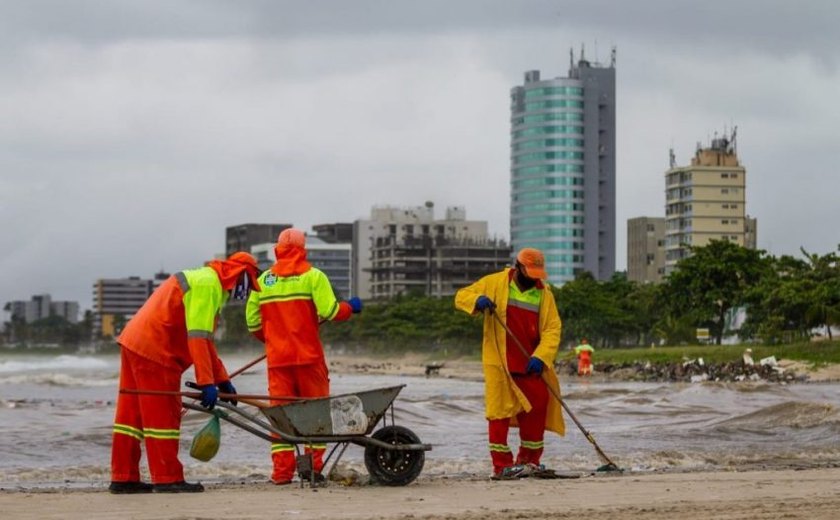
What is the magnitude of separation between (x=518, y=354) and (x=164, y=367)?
10.4ft

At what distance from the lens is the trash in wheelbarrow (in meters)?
11.9

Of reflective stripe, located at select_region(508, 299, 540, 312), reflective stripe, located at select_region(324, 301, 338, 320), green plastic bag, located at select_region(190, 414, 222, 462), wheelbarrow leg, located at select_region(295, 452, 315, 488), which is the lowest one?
wheelbarrow leg, located at select_region(295, 452, 315, 488)

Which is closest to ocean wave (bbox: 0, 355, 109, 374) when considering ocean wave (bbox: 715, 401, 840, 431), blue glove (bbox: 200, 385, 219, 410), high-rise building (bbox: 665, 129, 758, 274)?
high-rise building (bbox: 665, 129, 758, 274)

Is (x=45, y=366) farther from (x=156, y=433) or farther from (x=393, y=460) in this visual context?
(x=156, y=433)

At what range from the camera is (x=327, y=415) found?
11922mm

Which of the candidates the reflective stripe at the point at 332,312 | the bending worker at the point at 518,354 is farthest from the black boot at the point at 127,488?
the bending worker at the point at 518,354

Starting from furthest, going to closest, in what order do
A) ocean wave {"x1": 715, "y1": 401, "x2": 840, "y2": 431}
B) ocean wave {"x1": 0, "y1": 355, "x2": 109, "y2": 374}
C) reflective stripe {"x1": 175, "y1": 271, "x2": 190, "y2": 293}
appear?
ocean wave {"x1": 0, "y1": 355, "x2": 109, "y2": 374} → ocean wave {"x1": 715, "y1": 401, "x2": 840, "y2": 431} → reflective stripe {"x1": 175, "y1": 271, "x2": 190, "y2": 293}

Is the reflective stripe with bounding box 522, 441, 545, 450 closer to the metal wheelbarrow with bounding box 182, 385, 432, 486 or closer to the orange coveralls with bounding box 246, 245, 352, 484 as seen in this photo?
the metal wheelbarrow with bounding box 182, 385, 432, 486

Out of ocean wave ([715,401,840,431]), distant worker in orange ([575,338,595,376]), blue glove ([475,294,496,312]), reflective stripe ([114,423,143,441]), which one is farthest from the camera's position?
distant worker in orange ([575,338,595,376])

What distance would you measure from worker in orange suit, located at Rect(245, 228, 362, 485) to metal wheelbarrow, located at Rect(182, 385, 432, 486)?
27 centimetres

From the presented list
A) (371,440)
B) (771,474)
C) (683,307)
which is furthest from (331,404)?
(683,307)

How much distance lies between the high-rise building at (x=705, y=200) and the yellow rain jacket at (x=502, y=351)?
530 feet

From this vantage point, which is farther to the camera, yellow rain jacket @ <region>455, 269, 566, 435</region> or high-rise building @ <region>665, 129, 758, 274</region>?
high-rise building @ <region>665, 129, 758, 274</region>

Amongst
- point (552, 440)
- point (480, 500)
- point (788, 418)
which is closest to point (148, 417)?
point (480, 500)
